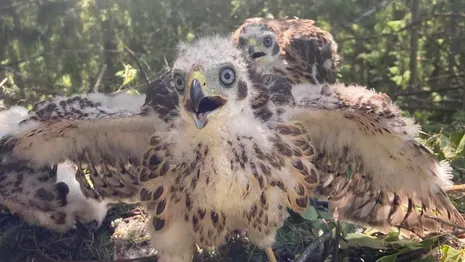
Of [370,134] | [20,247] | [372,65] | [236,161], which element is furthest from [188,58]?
[372,65]

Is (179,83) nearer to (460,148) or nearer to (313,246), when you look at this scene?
(313,246)

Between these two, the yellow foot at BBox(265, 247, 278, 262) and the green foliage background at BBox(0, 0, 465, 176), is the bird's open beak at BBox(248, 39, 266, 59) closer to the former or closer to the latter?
the green foliage background at BBox(0, 0, 465, 176)

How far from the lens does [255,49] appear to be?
480 centimetres

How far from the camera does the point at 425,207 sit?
11.2ft

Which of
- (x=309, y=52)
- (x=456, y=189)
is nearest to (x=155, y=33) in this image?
(x=309, y=52)

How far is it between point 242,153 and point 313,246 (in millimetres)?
843

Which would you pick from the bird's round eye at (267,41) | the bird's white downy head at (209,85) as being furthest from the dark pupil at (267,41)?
the bird's white downy head at (209,85)

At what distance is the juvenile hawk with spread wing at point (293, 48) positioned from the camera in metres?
4.86

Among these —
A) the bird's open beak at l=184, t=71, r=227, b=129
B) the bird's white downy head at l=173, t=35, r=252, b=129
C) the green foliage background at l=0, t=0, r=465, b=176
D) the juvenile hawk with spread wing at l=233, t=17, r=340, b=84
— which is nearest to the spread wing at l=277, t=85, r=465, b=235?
the bird's white downy head at l=173, t=35, r=252, b=129

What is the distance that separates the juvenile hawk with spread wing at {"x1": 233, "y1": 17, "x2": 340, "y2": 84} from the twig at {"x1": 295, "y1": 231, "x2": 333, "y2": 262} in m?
1.75

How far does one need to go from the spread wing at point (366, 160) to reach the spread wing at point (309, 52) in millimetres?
1498

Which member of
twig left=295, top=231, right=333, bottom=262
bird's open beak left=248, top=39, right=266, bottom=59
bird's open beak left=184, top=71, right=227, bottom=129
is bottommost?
twig left=295, top=231, right=333, bottom=262

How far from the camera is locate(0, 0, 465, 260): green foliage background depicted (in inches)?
256

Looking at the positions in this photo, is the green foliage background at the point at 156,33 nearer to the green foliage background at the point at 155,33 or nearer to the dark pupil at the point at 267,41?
the green foliage background at the point at 155,33
